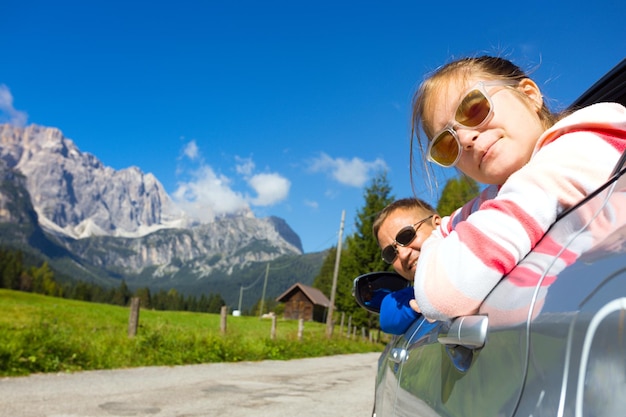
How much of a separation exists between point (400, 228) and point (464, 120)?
54.6 inches

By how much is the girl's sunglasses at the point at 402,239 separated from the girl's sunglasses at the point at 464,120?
37.2 inches

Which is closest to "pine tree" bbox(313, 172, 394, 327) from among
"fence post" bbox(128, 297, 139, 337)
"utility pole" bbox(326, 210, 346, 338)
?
"utility pole" bbox(326, 210, 346, 338)

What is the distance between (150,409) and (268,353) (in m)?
11.0

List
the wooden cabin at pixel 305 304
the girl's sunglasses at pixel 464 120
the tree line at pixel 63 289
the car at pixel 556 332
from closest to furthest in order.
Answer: the car at pixel 556 332, the girl's sunglasses at pixel 464 120, the wooden cabin at pixel 305 304, the tree line at pixel 63 289

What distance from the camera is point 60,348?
28.2 ft

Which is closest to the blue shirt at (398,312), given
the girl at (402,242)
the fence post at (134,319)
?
the girl at (402,242)

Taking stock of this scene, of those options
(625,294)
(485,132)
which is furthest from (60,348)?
(625,294)

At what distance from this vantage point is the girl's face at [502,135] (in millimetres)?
1398

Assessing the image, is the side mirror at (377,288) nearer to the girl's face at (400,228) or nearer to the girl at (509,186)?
the girl's face at (400,228)

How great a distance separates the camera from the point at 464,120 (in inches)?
56.5

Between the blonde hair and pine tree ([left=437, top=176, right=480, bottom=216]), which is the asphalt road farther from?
pine tree ([left=437, top=176, right=480, bottom=216])

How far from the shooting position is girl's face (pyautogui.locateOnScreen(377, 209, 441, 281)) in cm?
261

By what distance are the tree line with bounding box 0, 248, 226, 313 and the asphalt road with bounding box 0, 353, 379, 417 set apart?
102206mm

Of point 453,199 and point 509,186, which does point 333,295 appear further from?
point 509,186
